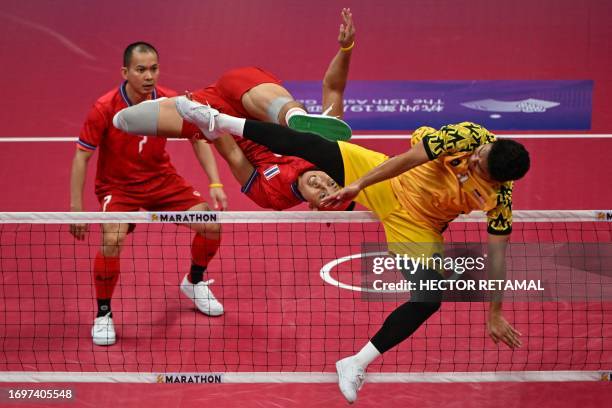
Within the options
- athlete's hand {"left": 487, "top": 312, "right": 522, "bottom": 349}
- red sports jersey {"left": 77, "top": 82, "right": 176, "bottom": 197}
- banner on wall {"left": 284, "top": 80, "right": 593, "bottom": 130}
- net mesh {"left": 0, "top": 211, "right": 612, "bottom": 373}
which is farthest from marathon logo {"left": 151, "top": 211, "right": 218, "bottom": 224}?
banner on wall {"left": 284, "top": 80, "right": 593, "bottom": 130}

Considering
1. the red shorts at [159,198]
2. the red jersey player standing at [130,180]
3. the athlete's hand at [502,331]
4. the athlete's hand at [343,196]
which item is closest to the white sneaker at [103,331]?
the red jersey player standing at [130,180]

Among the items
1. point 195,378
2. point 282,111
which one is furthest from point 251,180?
point 195,378

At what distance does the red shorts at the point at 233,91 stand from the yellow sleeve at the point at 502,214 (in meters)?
2.17

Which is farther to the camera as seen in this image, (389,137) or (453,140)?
(389,137)

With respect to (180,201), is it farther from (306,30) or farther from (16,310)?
(306,30)

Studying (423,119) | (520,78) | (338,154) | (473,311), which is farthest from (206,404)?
(520,78)

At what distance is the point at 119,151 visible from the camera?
7.21m

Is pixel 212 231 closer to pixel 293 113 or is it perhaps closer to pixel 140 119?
pixel 140 119

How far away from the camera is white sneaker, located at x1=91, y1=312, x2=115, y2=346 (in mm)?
7020

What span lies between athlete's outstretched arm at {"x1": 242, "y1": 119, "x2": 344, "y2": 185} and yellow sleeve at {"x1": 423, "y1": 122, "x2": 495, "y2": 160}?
844 millimetres

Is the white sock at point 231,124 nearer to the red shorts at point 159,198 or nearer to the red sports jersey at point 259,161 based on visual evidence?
the red sports jersey at point 259,161

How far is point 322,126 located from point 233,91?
82cm

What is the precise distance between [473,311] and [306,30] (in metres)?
6.35

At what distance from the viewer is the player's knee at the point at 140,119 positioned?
630cm
